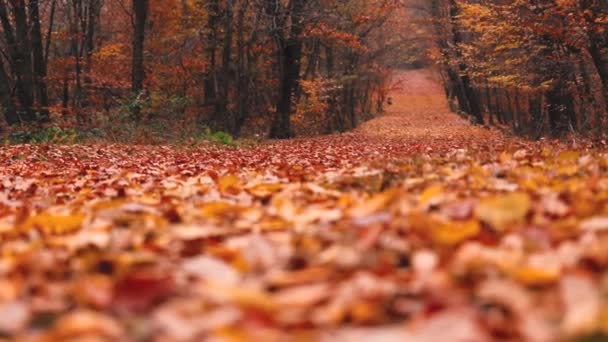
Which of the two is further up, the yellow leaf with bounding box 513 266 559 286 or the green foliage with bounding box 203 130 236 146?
the yellow leaf with bounding box 513 266 559 286

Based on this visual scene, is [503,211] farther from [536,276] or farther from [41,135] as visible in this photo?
[41,135]

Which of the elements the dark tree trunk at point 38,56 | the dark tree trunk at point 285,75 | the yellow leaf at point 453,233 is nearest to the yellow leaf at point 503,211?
the yellow leaf at point 453,233

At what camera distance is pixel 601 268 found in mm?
1413

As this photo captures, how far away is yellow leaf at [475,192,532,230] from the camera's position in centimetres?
194

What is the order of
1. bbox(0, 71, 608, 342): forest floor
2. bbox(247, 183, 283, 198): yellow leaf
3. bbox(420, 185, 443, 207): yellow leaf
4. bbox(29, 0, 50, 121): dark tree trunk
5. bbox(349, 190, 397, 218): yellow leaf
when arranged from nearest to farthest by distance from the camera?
Result: bbox(0, 71, 608, 342): forest floor, bbox(349, 190, 397, 218): yellow leaf, bbox(420, 185, 443, 207): yellow leaf, bbox(247, 183, 283, 198): yellow leaf, bbox(29, 0, 50, 121): dark tree trunk

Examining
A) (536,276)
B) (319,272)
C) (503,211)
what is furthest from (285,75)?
(536,276)

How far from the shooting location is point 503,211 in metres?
1.97

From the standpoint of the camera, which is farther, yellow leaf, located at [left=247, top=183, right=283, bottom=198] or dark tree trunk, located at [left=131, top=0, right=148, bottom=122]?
dark tree trunk, located at [left=131, top=0, right=148, bottom=122]

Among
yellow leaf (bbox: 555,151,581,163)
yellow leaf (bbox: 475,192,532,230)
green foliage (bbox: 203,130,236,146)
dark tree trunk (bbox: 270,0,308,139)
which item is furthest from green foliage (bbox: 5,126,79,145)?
yellow leaf (bbox: 475,192,532,230)

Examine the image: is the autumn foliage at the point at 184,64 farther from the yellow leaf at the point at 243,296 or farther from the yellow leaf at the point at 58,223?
the yellow leaf at the point at 243,296

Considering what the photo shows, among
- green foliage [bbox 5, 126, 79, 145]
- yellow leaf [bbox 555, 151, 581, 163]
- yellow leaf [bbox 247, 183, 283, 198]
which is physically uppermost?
yellow leaf [bbox 555, 151, 581, 163]

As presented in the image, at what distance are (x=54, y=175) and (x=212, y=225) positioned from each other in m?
4.42

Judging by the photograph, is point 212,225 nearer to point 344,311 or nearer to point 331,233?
point 331,233

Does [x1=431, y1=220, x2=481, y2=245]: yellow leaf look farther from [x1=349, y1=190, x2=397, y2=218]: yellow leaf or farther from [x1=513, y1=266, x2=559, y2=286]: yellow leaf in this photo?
[x1=349, y1=190, x2=397, y2=218]: yellow leaf
